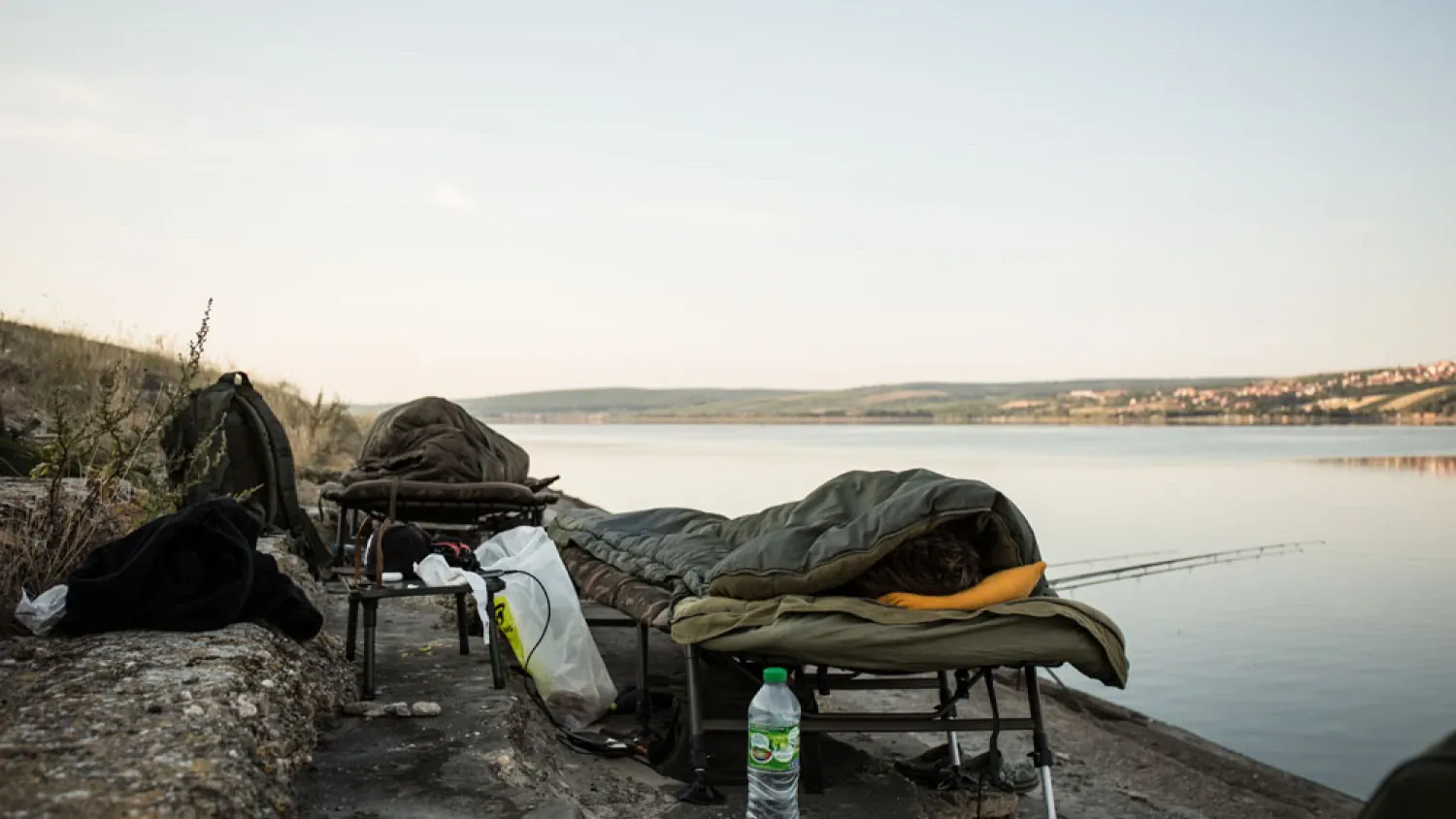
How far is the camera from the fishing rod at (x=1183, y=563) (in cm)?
1576

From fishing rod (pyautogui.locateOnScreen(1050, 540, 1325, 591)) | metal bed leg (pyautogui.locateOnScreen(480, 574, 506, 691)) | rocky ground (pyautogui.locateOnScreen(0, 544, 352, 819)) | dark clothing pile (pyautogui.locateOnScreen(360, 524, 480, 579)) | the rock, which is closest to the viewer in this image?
rocky ground (pyautogui.locateOnScreen(0, 544, 352, 819))

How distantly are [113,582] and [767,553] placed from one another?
232cm

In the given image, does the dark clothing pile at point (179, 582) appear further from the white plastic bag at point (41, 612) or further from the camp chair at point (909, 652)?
the camp chair at point (909, 652)

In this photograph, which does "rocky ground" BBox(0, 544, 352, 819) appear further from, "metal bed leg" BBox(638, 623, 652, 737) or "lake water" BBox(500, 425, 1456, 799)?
"lake water" BBox(500, 425, 1456, 799)

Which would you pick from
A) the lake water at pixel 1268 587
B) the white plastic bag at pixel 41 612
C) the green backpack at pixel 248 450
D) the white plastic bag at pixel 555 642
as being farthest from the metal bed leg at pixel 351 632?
the lake water at pixel 1268 587

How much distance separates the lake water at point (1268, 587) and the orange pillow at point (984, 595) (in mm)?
2099

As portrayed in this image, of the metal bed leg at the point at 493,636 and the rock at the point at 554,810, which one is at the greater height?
the metal bed leg at the point at 493,636

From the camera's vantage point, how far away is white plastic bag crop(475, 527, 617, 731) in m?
5.70

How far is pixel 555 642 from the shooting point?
5.80m

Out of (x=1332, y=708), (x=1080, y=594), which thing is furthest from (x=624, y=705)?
(x=1080, y=594)

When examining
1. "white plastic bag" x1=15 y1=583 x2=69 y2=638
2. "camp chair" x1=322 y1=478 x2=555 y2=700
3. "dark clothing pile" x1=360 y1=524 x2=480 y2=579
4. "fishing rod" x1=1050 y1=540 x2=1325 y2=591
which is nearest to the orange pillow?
"dark clothing pile" x1=360 y1=524 x2=480 y2=579

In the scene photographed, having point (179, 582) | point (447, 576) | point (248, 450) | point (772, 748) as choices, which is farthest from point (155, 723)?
point (248, 450)

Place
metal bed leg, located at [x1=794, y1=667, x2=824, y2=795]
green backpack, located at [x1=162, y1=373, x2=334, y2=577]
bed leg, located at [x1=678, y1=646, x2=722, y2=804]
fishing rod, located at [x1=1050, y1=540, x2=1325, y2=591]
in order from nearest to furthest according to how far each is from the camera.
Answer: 1. bed leg, located at [x1=678, y1=646, x2=722, y2=804]
2. metal bed leg, located at [x1=794, y1=667, x2=824, y2=795]
3. green backpack, located at [x1=162, y1=373, x2=334, y2=577]
4. fishing rod, located at [x1=1050, y1=540, x2=1325, y2=591]

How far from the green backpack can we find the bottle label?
15.1 feet
